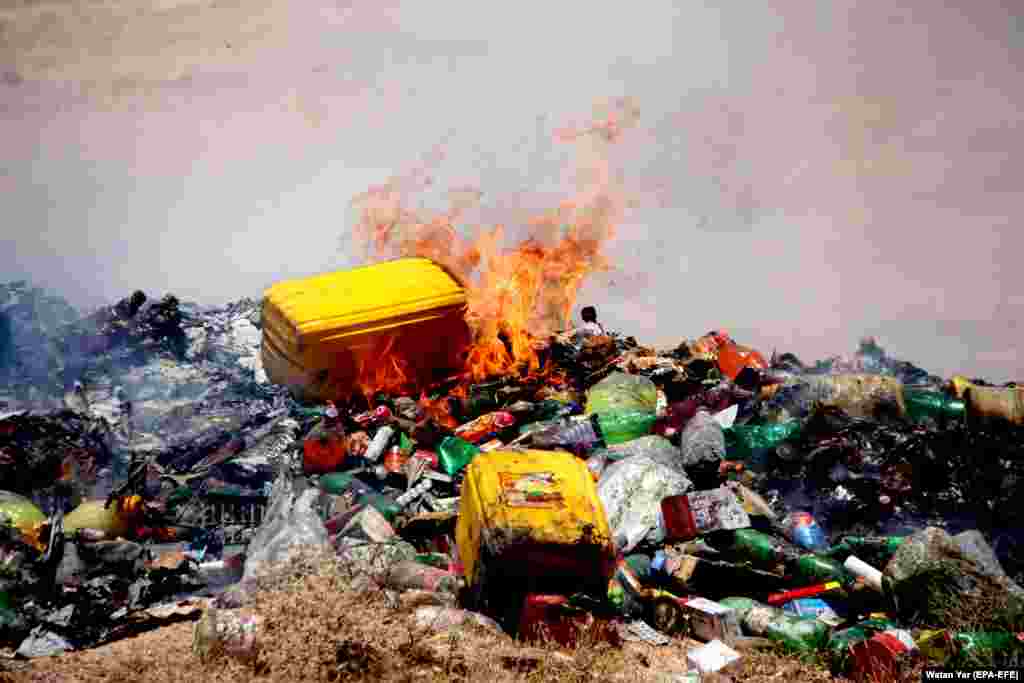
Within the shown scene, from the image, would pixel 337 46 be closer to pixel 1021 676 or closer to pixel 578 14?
pixel 578 14

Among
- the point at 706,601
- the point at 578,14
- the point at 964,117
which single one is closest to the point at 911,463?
the point at 706,601

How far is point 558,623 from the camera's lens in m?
4.05

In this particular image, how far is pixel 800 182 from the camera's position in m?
13.5

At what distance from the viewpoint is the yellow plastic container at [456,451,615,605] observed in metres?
4.16

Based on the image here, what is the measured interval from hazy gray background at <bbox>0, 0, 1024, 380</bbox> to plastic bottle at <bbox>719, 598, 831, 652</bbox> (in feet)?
20.4

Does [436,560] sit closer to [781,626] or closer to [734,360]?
[781,626]

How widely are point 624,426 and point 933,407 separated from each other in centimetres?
221

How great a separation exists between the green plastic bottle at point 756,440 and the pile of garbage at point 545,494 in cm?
2

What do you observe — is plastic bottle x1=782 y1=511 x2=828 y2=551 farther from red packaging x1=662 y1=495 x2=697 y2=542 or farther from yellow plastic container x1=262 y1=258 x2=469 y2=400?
yellow plastic container x1=262 y1=258 x2=469 y2=400

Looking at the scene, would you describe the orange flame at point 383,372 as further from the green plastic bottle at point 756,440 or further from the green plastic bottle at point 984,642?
the green plastic bottle at point 984,642

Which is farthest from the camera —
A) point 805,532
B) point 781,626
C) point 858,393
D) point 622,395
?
point 622,395

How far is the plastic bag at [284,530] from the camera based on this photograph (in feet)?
15.2

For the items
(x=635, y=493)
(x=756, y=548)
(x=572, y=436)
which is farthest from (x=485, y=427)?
(x=756, y=548)

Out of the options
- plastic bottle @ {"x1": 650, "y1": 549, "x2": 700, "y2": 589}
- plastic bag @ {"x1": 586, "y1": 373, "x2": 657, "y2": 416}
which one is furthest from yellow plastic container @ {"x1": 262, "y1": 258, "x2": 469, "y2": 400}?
plastic bottle @ {"x1": 650, "y1": 549, "x2": 700, "y2": 589}
